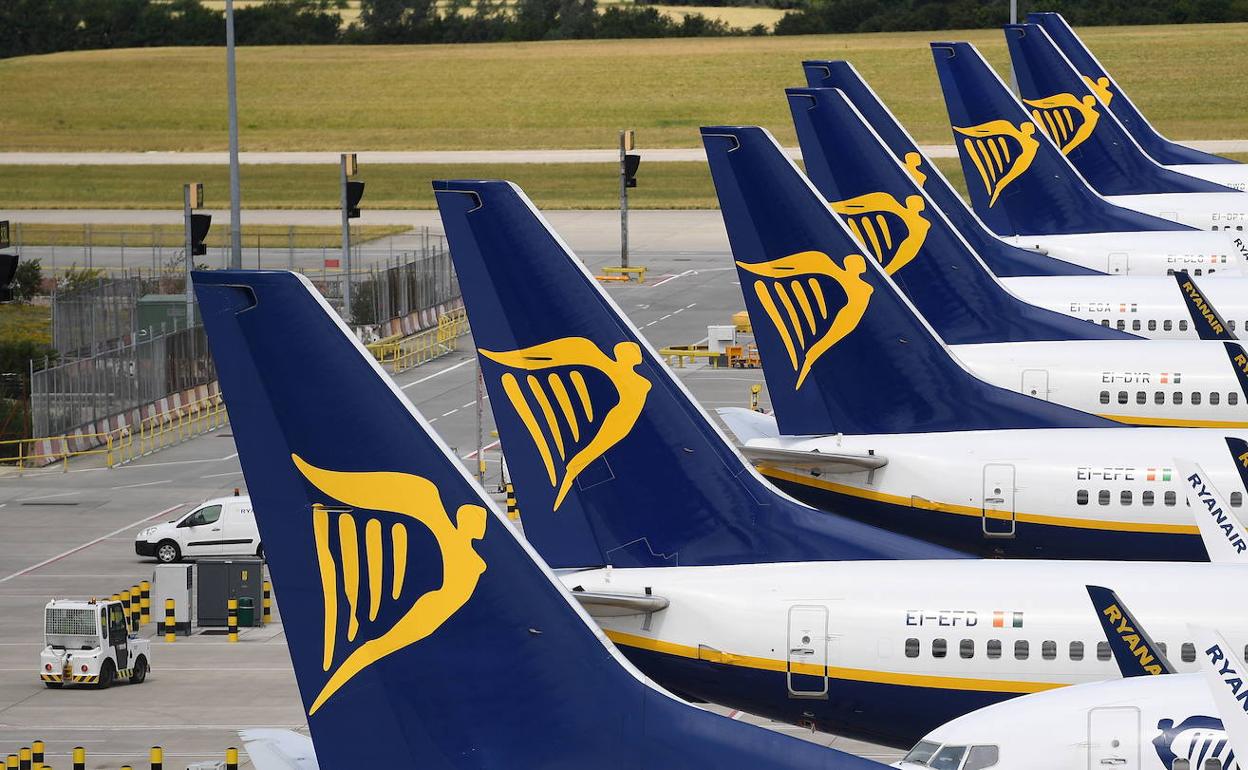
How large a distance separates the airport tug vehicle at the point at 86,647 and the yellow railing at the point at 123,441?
73.4 feet

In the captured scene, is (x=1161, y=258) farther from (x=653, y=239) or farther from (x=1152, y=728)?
(x=653, y=239)

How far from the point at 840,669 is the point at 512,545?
6.79m

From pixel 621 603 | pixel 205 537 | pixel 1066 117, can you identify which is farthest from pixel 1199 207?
pixel 621 603

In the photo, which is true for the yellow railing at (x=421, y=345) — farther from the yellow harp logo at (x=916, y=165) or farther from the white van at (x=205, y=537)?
the yellow harp logo at (x=916, y=165)

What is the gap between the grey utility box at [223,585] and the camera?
39.3 metres

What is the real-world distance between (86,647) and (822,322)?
15.3 metres

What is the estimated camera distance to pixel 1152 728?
51.0ft

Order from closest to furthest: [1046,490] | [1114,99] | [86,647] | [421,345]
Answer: [1046,490] → [86,647] → [1114,99] → [421,345]

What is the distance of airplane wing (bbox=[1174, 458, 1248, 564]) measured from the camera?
20.9m

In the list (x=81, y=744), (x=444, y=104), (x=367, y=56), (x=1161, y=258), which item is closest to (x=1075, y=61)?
(x=1161, y=258)

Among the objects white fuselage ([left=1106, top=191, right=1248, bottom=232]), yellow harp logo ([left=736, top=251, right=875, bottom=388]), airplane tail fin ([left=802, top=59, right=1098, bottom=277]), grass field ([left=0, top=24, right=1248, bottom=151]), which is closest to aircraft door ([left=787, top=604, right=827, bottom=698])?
yellow harp logo ([left=736, top=251, right=875, bottom=388])

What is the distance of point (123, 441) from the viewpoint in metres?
59.2

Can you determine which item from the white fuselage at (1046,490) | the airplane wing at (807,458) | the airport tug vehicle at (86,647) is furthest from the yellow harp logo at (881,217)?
the airport tug vehicle at (86,647)

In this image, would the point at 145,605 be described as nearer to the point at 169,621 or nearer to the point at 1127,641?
the point at 169,621
